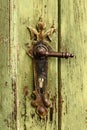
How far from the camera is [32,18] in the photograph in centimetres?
135

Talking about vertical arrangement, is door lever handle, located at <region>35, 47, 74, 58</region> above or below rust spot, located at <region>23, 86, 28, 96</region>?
above

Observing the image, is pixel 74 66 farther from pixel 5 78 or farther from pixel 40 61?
pixel 5 78

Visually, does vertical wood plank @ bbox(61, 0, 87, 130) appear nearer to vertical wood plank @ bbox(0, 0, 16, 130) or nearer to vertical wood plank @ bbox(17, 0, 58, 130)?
vertical wood plank @ bbox(17, 0, 58, 130)

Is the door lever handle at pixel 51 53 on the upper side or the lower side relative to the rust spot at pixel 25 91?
upper

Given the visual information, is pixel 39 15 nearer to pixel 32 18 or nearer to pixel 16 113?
pixel 32 18

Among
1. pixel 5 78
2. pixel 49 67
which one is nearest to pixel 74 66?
pixel 49 67

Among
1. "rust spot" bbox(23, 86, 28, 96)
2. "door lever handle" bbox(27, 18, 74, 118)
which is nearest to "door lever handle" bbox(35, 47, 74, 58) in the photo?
"door lever handle" bbox(27, 18, 74, 118)

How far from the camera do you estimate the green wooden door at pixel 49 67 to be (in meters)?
1.30

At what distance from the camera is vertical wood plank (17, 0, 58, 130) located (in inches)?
52.5

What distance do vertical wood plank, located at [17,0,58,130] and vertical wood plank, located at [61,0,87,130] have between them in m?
0.03

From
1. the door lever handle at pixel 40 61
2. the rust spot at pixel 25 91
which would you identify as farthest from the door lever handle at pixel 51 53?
the rust spot at pixel 25 91

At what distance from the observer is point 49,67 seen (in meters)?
1.38

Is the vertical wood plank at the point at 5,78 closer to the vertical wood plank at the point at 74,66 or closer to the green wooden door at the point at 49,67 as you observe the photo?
the green wooden door at the point at 49,67

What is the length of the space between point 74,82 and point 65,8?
9.7 inches
